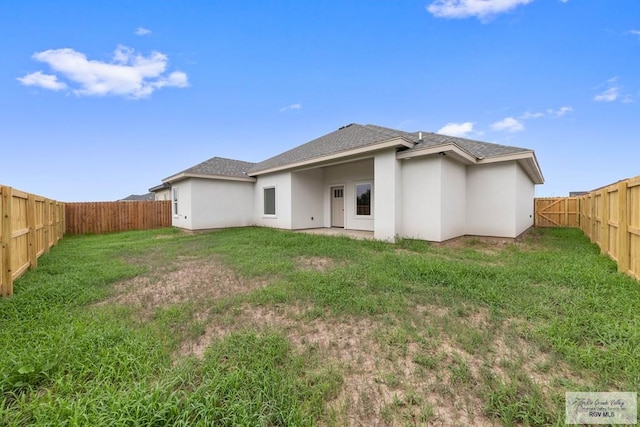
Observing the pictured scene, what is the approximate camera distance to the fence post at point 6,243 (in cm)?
393

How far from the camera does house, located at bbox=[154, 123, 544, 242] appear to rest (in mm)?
7971

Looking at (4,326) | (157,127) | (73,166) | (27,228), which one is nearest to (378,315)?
(4,326)

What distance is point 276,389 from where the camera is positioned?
192 centimetres

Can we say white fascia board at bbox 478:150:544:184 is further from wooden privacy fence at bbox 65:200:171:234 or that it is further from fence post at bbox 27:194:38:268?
wooden privacy fence at bbox 65:200:171:234

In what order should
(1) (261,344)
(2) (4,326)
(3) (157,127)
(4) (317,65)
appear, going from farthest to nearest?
(3) (157,127) → (4) (317,65) → (2) (4,326) → (1) (261,344)

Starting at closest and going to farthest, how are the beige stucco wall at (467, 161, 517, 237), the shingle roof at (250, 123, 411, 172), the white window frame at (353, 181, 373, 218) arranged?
the beige stucco wall at (467, 161, 517, 237) → the shingle roof at (250, 123, 411, 172) → the white window frame at (353, 181, 373, 218)

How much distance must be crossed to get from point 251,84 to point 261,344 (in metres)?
13.1

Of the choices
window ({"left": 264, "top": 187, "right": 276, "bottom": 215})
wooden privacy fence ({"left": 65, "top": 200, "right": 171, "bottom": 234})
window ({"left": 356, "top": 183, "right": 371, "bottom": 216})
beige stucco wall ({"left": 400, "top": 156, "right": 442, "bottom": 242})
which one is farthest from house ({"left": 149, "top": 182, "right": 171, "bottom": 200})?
beige stucco wall ({"left": 400, "top": 156, "right": 442, "bottom": 242})

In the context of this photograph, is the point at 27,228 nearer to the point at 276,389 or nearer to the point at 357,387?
the point at 276,389

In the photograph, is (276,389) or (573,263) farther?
(573,263)

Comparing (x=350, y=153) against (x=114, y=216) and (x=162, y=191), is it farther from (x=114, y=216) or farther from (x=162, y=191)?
(x=162, y=191)

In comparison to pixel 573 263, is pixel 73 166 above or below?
above

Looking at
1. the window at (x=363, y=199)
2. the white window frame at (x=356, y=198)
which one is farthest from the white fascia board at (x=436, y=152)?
the window at (x=363, y=199)

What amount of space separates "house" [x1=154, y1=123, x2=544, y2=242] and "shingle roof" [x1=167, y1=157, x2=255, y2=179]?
66mm
